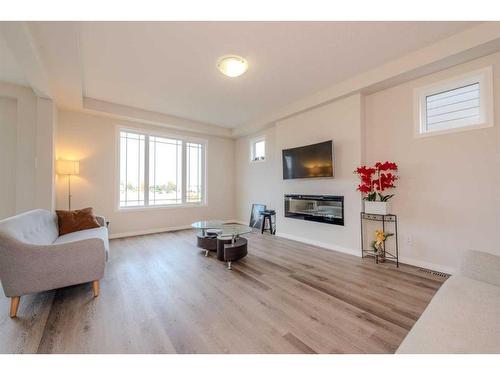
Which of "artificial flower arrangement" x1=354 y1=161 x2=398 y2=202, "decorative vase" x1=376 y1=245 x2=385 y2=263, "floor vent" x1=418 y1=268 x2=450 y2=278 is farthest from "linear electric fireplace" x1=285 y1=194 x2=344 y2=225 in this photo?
"floor vent" x1=418 y1=268 x2=450 y2=278

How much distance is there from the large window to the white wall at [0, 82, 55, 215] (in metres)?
1.36

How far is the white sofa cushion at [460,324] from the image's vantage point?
93 centimetres

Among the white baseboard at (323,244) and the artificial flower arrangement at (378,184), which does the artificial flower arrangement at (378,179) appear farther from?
the white baseboard at (323,244)

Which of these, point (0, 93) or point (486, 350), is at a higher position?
point (0, 93)

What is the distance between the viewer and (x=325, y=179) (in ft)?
13.1

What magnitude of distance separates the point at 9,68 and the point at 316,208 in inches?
207

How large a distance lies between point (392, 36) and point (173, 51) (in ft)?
8.55

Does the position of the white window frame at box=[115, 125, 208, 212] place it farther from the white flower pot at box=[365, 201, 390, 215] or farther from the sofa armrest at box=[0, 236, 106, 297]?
the white flower pot at box=[365, 201, 390, 215]

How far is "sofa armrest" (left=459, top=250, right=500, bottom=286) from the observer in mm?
1519

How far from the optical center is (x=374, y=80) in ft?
10.2

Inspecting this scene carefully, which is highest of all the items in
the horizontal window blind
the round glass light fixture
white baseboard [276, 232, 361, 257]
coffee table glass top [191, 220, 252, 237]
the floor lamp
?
the round glass light fixture

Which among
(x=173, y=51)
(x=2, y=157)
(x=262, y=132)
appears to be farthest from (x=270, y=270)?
(x=2, y=157)

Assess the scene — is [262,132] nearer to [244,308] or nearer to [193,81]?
[193,81]
